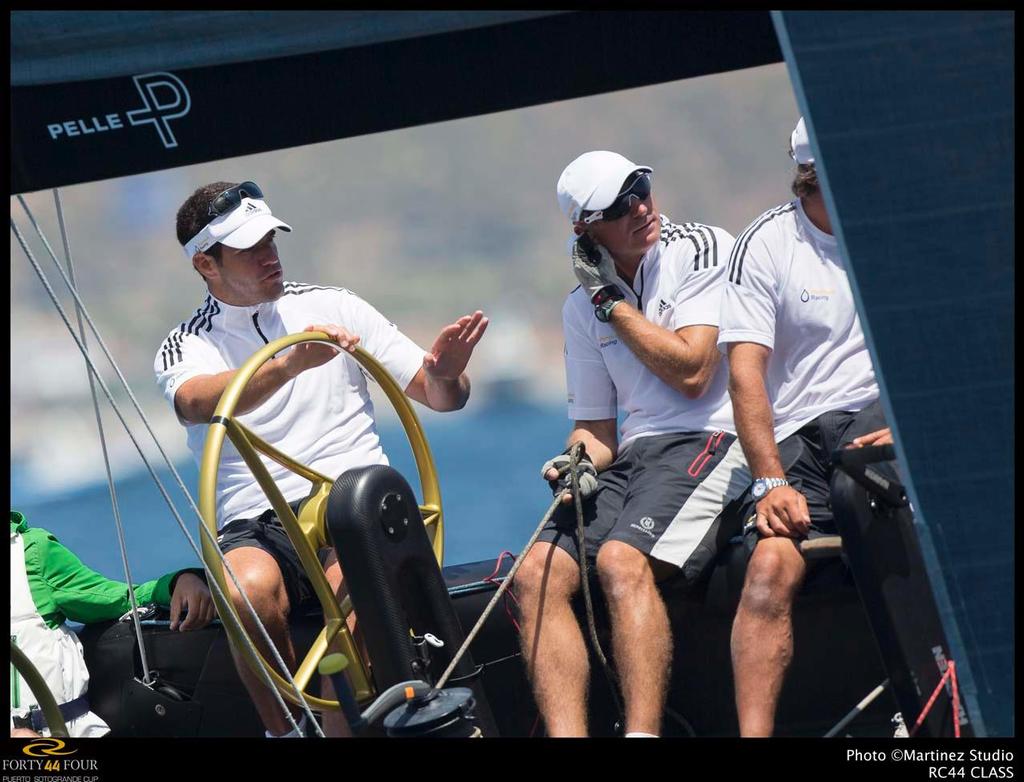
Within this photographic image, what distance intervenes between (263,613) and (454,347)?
67 centimetres

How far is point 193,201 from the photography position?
3.11 meters

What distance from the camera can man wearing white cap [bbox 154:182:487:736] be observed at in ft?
8.84

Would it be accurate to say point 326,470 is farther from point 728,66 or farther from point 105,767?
point 728,66

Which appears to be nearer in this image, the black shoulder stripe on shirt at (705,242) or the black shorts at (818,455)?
the black shorts at (818,455)

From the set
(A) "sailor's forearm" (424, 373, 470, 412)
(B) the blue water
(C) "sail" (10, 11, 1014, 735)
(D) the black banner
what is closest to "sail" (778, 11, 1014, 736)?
(C) "sail" (10, 11, 1014, 735)

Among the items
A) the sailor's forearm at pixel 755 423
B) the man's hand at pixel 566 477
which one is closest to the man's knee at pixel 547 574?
the man's hand at pixel 566 477

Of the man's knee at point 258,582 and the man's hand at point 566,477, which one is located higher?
the man's hand at point 566,477

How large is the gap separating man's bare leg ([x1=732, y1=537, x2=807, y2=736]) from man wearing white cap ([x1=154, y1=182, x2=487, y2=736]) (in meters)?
0.75

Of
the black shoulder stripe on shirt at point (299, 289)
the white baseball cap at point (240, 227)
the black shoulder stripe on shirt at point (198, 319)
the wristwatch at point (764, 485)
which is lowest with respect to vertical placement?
the wristwatch at point (764, 485)

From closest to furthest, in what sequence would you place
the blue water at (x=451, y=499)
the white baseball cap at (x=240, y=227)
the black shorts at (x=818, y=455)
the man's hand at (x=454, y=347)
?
the black shorts at (x=818, y=455) → the man's hand at (x=454, y=347) → the white baseball cap at (x=240, y=227) → the blue water at (x=451, y=499)

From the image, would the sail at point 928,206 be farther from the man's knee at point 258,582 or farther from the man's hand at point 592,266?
the man's knee at point 258,582

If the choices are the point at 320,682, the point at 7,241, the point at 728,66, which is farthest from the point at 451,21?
the point at 320,682

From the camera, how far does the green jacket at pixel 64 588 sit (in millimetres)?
3031

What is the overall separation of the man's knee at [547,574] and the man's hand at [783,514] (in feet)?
1.31
